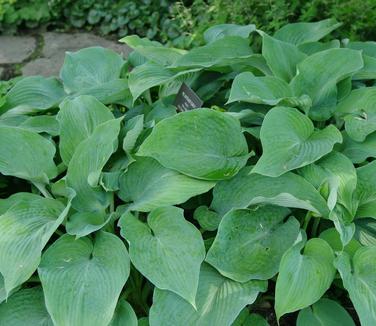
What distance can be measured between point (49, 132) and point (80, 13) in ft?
7.01

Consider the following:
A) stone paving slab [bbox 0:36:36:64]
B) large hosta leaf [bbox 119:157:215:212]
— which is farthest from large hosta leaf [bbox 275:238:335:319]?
stone paving slab [bbox 0:36:36:64]

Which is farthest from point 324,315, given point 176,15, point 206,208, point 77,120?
point 176,15

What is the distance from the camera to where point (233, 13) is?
2.58 metres

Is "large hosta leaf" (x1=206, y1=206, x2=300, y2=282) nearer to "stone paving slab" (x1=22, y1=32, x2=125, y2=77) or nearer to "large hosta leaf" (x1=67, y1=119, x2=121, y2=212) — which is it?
"large hosta leaf" (x1=67, y1=119, x2=121, y2=212)

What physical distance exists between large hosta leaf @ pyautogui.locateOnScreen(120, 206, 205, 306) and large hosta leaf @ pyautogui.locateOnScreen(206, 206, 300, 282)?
0.06 metres

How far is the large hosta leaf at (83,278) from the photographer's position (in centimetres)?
136

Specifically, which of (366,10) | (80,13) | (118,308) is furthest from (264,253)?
(80,13)

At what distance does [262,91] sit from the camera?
1773 millimetres

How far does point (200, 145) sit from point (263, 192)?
0.21 metres

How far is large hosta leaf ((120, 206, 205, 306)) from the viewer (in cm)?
137

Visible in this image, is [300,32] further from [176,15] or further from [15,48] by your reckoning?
[15,48]

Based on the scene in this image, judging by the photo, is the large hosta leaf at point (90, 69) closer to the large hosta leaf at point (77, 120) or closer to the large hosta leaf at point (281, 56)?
the large hosta leaf at point (77, 120)

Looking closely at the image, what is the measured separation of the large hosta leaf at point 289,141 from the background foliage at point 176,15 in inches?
35.0

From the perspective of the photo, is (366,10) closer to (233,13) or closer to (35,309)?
(233,13)
